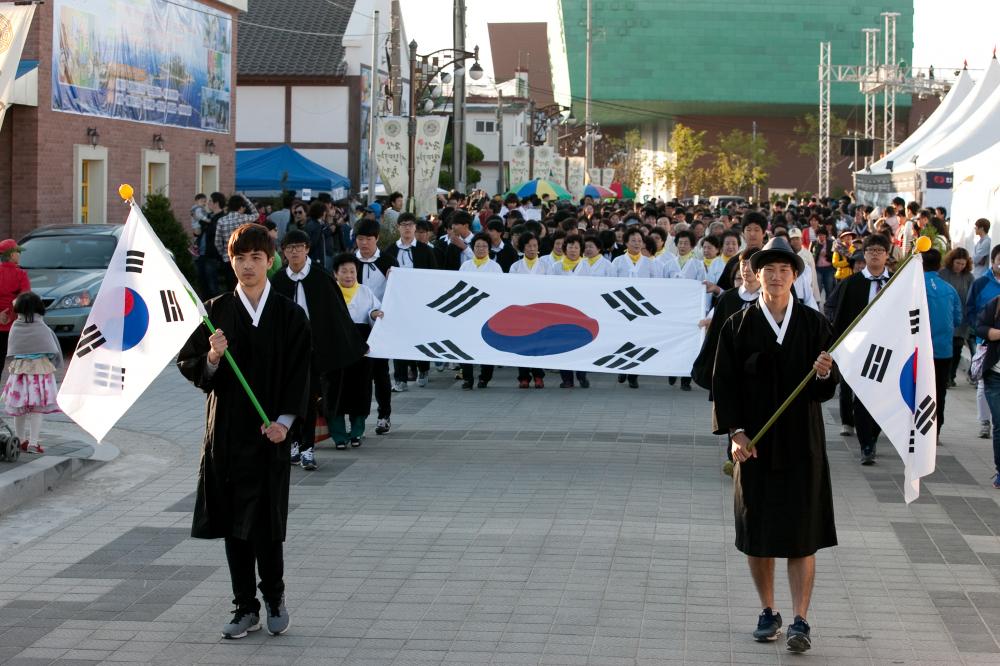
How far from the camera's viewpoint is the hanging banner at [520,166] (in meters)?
45.6

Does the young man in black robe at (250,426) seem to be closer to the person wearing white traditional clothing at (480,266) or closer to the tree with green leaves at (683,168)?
the person wearing white traditional clothing at (480,266)

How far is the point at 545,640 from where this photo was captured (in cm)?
672

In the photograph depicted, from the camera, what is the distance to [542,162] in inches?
1853

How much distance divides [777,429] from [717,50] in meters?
111

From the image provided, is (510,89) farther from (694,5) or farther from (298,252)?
(298,252)

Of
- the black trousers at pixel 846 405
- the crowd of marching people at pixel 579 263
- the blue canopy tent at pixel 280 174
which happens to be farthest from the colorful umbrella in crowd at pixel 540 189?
the black trousers at pixel 846 405

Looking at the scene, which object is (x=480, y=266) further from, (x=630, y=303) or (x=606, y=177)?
(x=606, y=177)

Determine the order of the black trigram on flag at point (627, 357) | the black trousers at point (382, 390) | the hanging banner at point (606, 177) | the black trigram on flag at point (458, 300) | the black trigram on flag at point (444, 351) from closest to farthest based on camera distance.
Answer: the black trousers at point (382, 390)
the black trigram on flag at point (627, 357)
the black trigram on flag at point (444, 351)
the black trigram on flag at point (458, 300)
the hanging banner at point (606, 177)

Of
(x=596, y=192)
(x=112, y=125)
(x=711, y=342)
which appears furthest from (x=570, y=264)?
(x=596, y=192)

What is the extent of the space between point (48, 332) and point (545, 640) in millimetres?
6259

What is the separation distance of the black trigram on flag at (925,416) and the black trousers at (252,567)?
3029 mm

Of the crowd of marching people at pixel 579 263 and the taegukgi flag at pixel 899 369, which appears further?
the crowd of marching people at pixel 579 263

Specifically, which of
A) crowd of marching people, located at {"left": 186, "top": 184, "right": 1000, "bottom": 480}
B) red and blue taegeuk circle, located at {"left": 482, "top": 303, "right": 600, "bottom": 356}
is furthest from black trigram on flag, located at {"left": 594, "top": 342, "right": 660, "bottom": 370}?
crowd of marching people, located at {"left": 186, "top": 184, "right": 1000, "bottom": 480}

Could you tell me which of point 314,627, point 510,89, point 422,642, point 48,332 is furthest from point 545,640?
point 510,89
